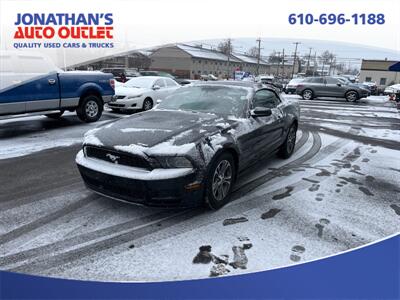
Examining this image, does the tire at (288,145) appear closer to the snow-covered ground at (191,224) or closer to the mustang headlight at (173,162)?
the snow-covered ground at (191,224)

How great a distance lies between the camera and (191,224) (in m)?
3.84

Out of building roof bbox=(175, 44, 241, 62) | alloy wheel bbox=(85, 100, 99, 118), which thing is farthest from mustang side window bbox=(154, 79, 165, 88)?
building roof bbox=(175, 44, 241, 62)

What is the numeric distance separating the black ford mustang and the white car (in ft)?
21.3

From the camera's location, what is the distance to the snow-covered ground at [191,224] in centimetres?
315

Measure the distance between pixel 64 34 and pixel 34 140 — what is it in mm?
4655

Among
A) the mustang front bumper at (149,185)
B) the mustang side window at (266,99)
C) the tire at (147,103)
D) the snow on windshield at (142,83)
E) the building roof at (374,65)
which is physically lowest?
the tire at (147,103)

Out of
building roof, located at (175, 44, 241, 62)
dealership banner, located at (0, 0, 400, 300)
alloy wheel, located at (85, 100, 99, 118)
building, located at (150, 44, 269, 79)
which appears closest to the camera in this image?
dealership banner, located at (0, 0, 400, 300)

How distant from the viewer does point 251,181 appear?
5195mm

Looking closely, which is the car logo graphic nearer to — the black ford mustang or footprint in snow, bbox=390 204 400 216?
the black ford mustang

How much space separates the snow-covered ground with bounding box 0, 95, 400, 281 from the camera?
315cm

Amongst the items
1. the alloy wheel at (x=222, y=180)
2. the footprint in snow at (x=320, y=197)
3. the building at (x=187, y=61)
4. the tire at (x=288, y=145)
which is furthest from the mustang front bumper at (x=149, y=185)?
the building at (x=187, y=61)

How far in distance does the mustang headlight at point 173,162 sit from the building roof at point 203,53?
69.2 metres

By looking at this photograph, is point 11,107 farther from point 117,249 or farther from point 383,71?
point 383,71

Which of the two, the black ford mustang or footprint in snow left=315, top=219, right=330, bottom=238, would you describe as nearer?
the black ford mustang
